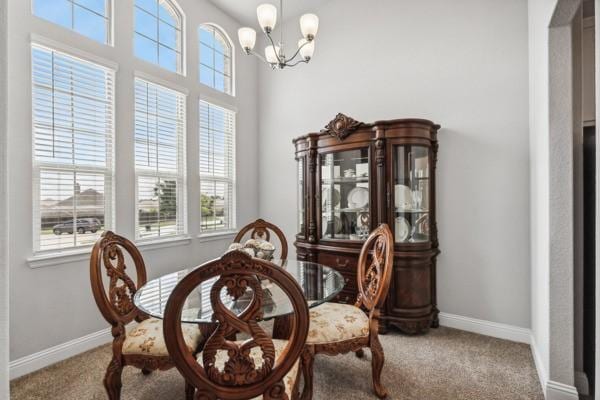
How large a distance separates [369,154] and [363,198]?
461 millimetres

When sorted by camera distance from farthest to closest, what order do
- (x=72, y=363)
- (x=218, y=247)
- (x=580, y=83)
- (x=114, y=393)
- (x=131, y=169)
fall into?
(x=218, y=247) → (x=131, y=169) → (x=72, y=363) → (x=580, y=83) → (x=114, y=393)

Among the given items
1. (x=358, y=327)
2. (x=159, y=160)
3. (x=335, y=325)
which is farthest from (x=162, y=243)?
(x=358, y=327)

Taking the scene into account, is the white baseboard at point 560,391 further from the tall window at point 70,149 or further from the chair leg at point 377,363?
the tall window at point 70,149

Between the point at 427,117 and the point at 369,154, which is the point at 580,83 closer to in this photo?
the point at 427,117

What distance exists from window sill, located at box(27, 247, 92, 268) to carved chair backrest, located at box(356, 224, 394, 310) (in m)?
2.31

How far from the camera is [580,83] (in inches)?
83.2

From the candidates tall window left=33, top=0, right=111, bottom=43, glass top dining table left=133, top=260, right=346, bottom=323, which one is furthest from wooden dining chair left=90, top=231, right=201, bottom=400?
tall window left=33, top=0, right=111, bottom=43

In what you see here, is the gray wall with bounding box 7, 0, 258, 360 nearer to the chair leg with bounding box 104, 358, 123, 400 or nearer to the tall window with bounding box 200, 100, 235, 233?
the tall window with bounding box 200, 100, 235, 233

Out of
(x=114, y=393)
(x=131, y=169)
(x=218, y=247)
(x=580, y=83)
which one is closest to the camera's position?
(x=114, y=393)

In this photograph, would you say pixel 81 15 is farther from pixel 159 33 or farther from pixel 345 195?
pixel 345 195

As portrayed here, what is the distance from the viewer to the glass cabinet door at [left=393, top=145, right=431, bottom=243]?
314 cm

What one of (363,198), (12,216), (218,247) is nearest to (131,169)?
(12,216)

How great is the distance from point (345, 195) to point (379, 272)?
1.51m

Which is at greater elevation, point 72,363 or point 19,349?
point 19,349
